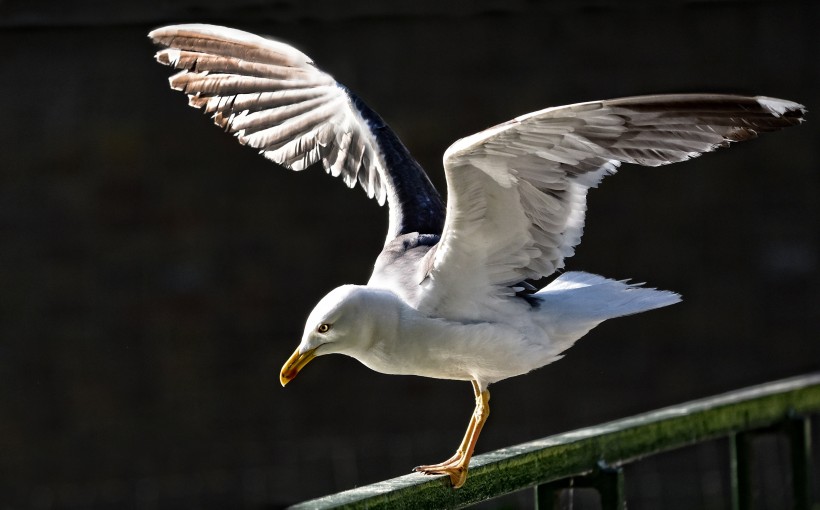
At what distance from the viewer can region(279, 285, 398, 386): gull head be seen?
349 cm

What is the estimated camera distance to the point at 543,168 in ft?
11.1

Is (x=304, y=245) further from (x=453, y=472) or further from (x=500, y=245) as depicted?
(x=453, y=472)

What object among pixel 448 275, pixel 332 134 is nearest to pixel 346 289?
pixel 448 275

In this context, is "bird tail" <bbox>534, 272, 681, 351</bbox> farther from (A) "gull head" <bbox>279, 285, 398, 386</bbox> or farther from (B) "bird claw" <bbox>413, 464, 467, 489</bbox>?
(B) "bird claw" <bbox>413, 464, 467, 489</bbox>

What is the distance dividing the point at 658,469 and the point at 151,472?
267cm

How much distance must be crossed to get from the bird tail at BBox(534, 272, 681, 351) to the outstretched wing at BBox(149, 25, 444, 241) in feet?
1.78

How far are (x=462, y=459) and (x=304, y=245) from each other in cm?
427

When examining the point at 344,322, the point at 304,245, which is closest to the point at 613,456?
the point at 344,322

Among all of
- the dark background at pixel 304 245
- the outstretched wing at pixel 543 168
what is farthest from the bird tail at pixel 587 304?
the dark background at pixel 304 245

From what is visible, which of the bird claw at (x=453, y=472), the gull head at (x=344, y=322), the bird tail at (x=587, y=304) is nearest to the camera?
the bird claw at (x=453, y=472)

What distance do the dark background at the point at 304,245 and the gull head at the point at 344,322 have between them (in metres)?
3.84

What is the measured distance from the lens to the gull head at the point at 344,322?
3494mm

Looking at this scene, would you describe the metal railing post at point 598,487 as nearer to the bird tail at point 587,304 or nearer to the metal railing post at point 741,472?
the bird tail at point 587,304

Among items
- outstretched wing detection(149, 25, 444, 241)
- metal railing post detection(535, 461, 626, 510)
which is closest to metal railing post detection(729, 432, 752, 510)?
metal railing post detection(535, 461, 626, 510)
